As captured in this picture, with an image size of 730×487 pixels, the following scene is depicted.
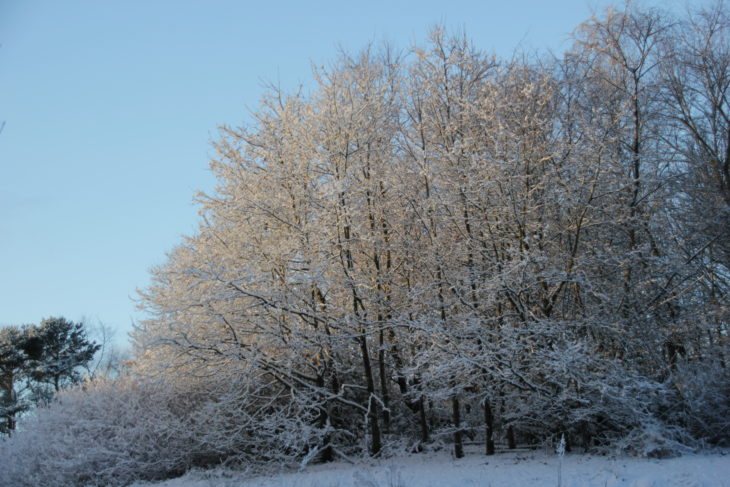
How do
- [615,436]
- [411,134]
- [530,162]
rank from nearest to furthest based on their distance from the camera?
[615,436]
[530,162]
[411,134]

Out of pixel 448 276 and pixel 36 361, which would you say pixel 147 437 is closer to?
pixel 448 276

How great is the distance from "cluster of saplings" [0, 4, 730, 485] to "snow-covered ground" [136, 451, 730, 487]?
2.03 feet

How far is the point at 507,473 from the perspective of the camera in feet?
25.5

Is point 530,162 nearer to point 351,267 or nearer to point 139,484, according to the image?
point 351,267

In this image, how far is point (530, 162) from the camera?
385 inches

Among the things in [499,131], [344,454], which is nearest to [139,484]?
[344,454]

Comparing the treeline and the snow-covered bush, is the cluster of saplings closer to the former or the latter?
the snow-covered bush

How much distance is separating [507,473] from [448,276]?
3.78 metres

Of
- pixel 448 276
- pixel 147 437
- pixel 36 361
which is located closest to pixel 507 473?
pixel 448 276

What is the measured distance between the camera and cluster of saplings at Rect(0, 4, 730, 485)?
9.02 meters

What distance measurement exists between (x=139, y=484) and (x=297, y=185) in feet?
23.3

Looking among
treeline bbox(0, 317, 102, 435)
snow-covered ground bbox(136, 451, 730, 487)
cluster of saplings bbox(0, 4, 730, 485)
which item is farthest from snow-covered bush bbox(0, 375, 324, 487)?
treeline bbox(0, 317, 102, 435)

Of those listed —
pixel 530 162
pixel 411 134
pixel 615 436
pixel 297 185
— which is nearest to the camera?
pixel 615 436

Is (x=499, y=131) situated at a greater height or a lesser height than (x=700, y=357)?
greater
